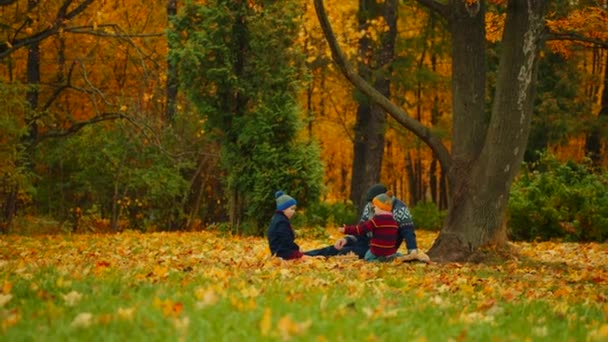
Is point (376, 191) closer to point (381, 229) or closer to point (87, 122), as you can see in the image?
point (381, 229)

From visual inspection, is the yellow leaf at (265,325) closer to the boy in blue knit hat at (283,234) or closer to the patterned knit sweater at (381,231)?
the boy in blue knit hat at (283,234)

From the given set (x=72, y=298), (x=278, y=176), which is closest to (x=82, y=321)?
(x=72, y=298)

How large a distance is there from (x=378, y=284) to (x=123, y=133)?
15.3 m

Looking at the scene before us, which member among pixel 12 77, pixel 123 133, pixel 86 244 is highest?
pixel 12 77

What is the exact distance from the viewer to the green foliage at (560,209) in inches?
744

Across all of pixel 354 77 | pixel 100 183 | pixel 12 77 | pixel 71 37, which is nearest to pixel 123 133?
pixel 100 183

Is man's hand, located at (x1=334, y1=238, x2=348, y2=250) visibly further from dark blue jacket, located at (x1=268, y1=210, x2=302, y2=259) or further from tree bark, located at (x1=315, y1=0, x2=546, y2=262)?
tree bark, located at (x1=315, y1=0, x2=546, y2=262)

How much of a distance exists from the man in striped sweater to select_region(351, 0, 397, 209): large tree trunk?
→ 1164 centimetres

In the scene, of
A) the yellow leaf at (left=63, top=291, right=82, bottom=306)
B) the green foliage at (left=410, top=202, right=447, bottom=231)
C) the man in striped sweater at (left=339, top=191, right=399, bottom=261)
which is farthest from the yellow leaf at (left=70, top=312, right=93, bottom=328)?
the green foliage at (left=410, top=202, right=447, bottom=231)

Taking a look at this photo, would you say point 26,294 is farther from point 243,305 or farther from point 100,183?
point 100,183

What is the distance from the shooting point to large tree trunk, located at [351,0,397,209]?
23703 mm

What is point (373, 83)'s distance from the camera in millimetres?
24375

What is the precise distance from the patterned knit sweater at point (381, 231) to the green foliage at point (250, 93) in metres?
6.94

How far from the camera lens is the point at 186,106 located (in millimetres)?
23391
